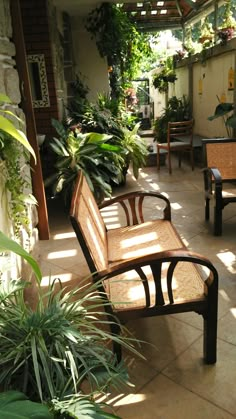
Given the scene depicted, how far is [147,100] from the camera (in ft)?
42.5

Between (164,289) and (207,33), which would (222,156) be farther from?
(207,33)

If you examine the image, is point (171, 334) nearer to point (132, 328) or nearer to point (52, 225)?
point (132, 328)

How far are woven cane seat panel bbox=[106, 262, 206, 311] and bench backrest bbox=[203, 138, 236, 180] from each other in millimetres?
2001

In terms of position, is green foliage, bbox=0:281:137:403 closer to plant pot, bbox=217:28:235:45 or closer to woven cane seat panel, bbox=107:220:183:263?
woven cane seat panel, bbox=107:220:183:263

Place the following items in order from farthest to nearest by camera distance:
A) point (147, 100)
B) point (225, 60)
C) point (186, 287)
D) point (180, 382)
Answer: point (147, 100) < point (225, 60) < point (186, 287) < point (180, 382)

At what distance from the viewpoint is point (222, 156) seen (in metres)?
3.58

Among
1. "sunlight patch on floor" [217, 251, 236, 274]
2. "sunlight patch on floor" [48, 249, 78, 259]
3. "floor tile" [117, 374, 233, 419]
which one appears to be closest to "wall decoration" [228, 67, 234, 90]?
"sunlight patch on floor" [217, 251, 236, 274]

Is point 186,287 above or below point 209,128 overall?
below

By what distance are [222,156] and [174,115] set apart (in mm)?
3851

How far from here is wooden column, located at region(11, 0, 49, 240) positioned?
268 cm

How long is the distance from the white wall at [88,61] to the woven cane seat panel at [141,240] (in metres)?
4.22

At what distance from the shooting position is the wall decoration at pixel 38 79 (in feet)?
13.7

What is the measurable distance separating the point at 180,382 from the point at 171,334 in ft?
1.14

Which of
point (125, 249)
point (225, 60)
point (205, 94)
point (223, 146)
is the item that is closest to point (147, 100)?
point (205, 94)
